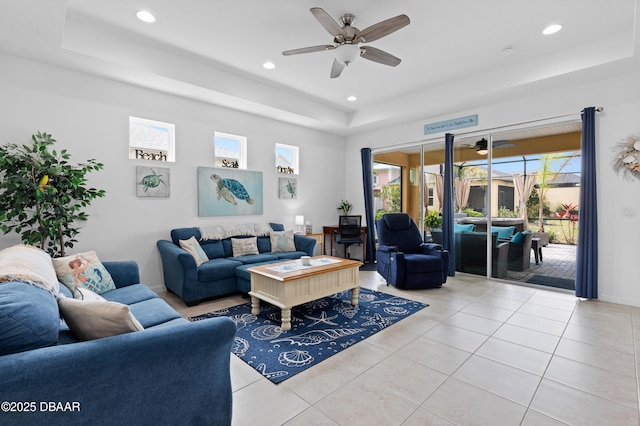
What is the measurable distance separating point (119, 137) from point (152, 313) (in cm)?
295

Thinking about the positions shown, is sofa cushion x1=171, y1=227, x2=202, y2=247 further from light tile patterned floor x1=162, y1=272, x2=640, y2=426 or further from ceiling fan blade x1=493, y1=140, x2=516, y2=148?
ceiling fan blade x1=493, y1=140, x2=516, y2=148

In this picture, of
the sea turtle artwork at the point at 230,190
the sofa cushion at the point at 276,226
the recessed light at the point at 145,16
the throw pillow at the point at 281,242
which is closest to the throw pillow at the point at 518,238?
the throw pillow at the point at 281,242

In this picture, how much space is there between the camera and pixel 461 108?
5.17 meters

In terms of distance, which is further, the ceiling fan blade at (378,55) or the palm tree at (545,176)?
the palm tree at (545,176)

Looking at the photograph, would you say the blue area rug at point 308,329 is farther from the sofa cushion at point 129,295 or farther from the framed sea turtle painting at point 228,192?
the framed sea turtle painting at point 228,192

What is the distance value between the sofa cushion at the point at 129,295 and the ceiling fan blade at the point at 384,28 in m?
3.13

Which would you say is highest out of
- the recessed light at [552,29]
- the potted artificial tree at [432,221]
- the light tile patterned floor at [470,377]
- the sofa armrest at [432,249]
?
the recessed light at [552,29]

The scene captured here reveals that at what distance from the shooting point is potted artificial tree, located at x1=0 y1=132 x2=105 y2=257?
305 centimetres

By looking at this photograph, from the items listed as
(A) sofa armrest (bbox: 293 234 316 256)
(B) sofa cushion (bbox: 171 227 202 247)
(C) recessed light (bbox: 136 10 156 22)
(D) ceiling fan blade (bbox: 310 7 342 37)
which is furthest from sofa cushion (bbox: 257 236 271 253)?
(D) ceiling fan blade (bbox: 310 7 342 37)

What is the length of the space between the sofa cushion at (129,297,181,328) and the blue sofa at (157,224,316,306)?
1.25m

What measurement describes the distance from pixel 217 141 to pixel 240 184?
0.82 m

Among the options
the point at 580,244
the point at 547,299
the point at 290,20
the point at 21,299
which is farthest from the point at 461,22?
the point at 21,299

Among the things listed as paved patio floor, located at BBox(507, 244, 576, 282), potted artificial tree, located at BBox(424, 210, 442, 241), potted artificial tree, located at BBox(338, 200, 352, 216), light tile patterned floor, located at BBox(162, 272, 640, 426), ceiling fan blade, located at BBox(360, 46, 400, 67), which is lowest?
light tile patterned floor, located at BBox(162, 272, 640, 426)

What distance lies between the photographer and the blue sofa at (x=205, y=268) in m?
3.81
